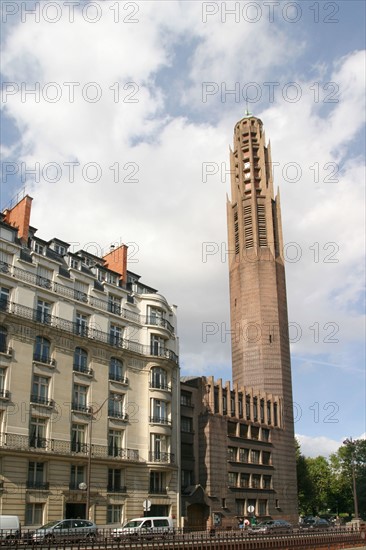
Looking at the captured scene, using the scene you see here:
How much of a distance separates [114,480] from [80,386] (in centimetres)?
812

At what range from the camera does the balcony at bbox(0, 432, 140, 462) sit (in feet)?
132

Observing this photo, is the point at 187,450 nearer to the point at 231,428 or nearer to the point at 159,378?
the point at 231,428

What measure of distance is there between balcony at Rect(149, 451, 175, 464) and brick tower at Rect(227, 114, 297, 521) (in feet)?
82.2

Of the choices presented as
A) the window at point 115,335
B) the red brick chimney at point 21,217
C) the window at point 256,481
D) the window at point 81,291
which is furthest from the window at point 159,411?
the window at point 256,481

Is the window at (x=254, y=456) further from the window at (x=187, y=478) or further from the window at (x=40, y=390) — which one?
the window at (x=40, y=390)

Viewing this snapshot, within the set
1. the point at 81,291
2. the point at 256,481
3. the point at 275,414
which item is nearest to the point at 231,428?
the point at 256,481

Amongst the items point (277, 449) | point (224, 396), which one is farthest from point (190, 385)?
point (277, 449)

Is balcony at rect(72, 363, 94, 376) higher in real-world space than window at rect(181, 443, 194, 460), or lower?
higher

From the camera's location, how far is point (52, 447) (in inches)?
1692

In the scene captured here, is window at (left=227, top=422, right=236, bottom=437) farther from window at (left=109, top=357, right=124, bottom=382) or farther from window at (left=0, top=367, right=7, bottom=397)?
window at (left=0, top=367, right=7, bottom=397)

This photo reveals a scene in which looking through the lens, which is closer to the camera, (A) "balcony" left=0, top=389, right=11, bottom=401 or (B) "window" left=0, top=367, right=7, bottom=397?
(A) "balcony" left=0, top=389, right=11, bottom=401

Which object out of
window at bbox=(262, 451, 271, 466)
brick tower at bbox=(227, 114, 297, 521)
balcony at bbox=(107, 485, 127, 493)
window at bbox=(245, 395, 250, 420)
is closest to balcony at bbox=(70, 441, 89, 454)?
balcony at bbox=(107, 485, 127, 493)

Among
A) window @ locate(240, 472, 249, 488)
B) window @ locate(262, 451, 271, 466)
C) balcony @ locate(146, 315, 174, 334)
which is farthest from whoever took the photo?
window @ locate(262, 451, 271, 466)

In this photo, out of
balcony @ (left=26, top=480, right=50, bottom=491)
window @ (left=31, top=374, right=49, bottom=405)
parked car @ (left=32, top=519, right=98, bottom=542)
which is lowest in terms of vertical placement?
parked car @ (left=32, top=519, right=98, bottom=542)
